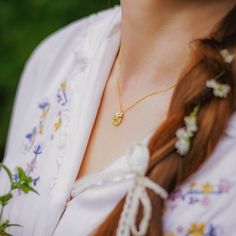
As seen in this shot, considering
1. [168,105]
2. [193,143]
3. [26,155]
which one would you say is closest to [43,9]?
[26,155]

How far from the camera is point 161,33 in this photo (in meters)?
1.14

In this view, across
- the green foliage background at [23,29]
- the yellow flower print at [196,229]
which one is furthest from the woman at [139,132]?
the green foliage background at [23,29]

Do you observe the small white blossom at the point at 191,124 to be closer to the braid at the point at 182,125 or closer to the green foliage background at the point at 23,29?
the braid at the point at 182,125

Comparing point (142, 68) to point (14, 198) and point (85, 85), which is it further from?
point (14, 198)

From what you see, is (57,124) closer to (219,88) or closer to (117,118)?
(117,118)

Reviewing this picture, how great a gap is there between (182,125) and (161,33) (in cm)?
22

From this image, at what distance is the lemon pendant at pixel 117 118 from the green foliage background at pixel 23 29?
3.32ft

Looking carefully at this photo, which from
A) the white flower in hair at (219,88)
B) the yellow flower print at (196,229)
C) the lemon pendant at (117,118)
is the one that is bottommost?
the yellow flower print at (196,229)

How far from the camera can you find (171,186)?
1.01 metres

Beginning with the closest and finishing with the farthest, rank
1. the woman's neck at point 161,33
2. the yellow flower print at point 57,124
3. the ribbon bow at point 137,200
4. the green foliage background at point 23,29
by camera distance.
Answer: the ribbon bow at point 137,200 < the woman's neck at point 161,33 < the yellow flower print at point 57,124 < the green foliage background at point 23,29

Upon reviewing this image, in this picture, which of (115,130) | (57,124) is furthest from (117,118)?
(57,124)

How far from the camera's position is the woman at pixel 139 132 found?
1.00m

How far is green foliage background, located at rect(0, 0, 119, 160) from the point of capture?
214cm

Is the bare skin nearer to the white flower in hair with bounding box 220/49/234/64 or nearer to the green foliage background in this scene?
the white flower in hair with bounding box 220/49/234/64
